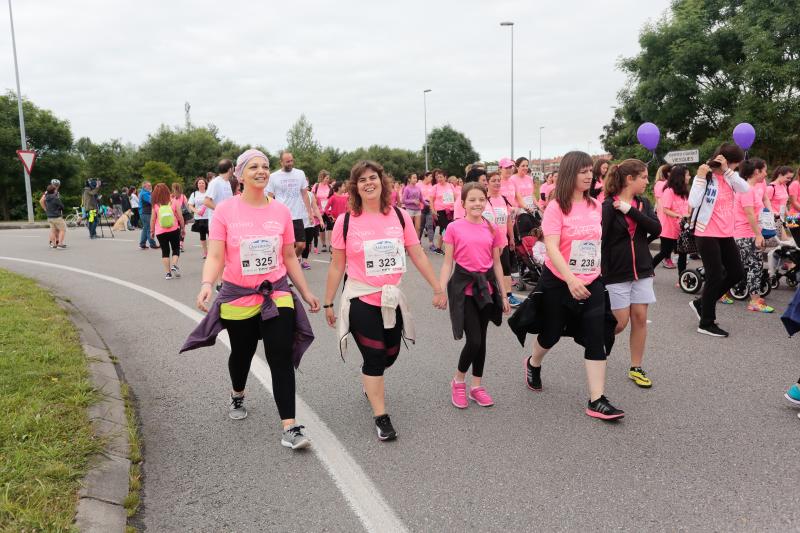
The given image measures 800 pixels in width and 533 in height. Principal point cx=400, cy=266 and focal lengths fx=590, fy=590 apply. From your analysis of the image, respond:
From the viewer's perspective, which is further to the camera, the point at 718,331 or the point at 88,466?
the point at 718,331

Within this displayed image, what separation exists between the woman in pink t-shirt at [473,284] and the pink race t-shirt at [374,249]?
0.54 metres

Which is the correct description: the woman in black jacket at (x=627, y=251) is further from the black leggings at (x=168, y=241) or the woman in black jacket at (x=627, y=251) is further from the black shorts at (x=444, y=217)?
the black shorts at (x=444, y=217)

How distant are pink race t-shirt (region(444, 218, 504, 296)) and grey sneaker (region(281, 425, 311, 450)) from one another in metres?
1.53

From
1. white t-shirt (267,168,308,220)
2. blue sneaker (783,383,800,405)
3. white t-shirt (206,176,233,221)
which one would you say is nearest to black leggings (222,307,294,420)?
blue sneaker (783,383,800,405)

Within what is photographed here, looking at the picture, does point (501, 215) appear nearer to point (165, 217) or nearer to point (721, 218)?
point (721, 218)

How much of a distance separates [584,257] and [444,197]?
9776 mm

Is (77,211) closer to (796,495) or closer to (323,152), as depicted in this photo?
(796,495)

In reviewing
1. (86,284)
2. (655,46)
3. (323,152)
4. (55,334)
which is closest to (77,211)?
(86,284)

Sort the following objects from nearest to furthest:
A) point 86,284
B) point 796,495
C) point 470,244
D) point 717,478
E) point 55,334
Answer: point 796,495 → point 717,478 → point 470,244 → point 55,334 → point 86,284

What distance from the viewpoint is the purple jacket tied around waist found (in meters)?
3.77

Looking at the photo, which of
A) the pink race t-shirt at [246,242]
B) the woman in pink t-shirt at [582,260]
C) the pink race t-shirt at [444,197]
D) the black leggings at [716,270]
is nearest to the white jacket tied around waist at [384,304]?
the pink race t-shirt at [246,242]

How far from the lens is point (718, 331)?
617 cm

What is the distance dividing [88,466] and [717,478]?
348cm

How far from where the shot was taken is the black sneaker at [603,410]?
159 inches
